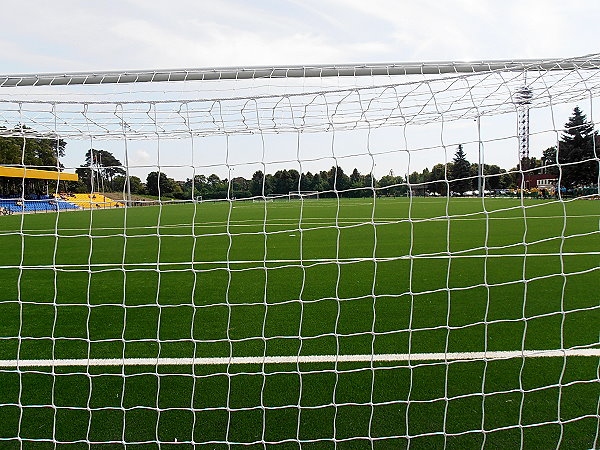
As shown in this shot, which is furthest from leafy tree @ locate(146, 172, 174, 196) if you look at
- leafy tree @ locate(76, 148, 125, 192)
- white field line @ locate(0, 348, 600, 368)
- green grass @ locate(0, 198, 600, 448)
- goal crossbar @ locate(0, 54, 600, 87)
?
white field line @ locate(0, 348, 600, 368)

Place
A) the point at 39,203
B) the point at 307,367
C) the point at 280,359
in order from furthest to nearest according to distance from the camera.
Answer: the point at 39,203 → the point at 280,359 → the point at 307,367

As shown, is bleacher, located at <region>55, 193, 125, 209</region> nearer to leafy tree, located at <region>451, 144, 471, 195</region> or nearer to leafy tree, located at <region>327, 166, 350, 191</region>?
leafy tree, located at <region>327, 166, 350, 191</region>

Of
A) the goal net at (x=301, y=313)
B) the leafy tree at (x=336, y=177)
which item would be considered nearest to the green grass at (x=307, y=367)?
the goal net at (x=301, y=313)

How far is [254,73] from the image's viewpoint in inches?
153

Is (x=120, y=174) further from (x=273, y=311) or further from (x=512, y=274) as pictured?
(x=512, y=274)

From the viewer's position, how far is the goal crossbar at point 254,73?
149 inches

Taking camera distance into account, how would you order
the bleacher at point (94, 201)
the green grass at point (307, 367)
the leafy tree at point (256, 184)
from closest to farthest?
the green grass at point (307, 367)
the bleacher at point (94, 201)
the leafy tree at point (256, 184)

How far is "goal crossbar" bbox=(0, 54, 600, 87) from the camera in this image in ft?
12.4

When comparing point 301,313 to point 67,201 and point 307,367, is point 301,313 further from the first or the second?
point 67,201

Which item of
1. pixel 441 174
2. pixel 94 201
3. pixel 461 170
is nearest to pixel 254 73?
pixel 94 201

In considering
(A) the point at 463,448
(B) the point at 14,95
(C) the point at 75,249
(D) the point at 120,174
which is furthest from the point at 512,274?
(C) the point at 75,249

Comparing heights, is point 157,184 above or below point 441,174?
below

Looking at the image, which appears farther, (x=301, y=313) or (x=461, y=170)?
(x=461, y=170)

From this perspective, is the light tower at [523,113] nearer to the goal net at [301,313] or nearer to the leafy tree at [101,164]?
the goal net at [301,313]
